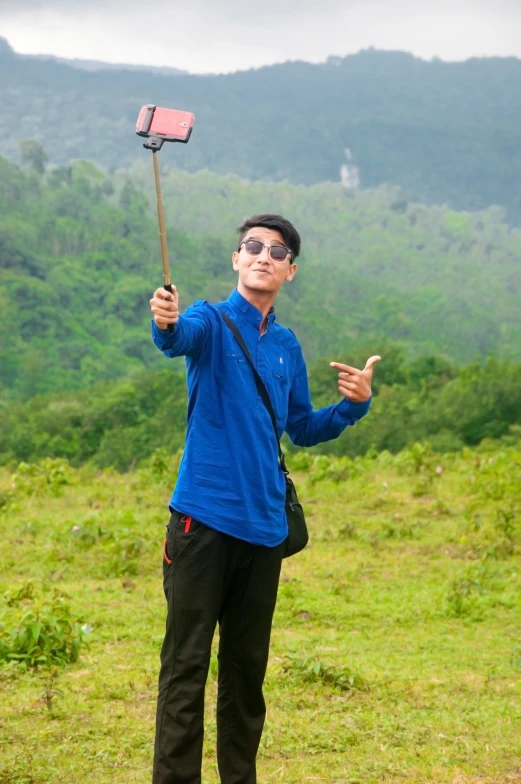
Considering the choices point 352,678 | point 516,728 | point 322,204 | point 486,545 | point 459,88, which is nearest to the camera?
point 516,728

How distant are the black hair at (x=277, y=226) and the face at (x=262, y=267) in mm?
13

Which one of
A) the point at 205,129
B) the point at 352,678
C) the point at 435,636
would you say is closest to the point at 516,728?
the point at 352,678

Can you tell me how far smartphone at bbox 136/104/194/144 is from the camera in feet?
9.95

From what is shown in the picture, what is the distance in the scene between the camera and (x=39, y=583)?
697 cm

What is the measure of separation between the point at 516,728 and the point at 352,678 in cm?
76

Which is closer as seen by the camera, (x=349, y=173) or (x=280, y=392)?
(x=280, y=392)

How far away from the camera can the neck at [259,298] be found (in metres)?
3.27

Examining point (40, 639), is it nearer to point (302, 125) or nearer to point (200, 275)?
point (200, 275)

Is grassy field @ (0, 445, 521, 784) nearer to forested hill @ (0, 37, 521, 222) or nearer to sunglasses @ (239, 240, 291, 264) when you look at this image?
sunglasses @ (239, 240, 291, 264)

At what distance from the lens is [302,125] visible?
518 ft

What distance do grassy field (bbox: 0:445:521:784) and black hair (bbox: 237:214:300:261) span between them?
187 cm

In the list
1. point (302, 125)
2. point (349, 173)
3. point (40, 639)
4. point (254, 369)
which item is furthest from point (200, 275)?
point (302, 125)

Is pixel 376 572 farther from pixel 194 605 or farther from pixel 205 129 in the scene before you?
pixel 205 129

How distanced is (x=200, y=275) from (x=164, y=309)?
7418 cm
